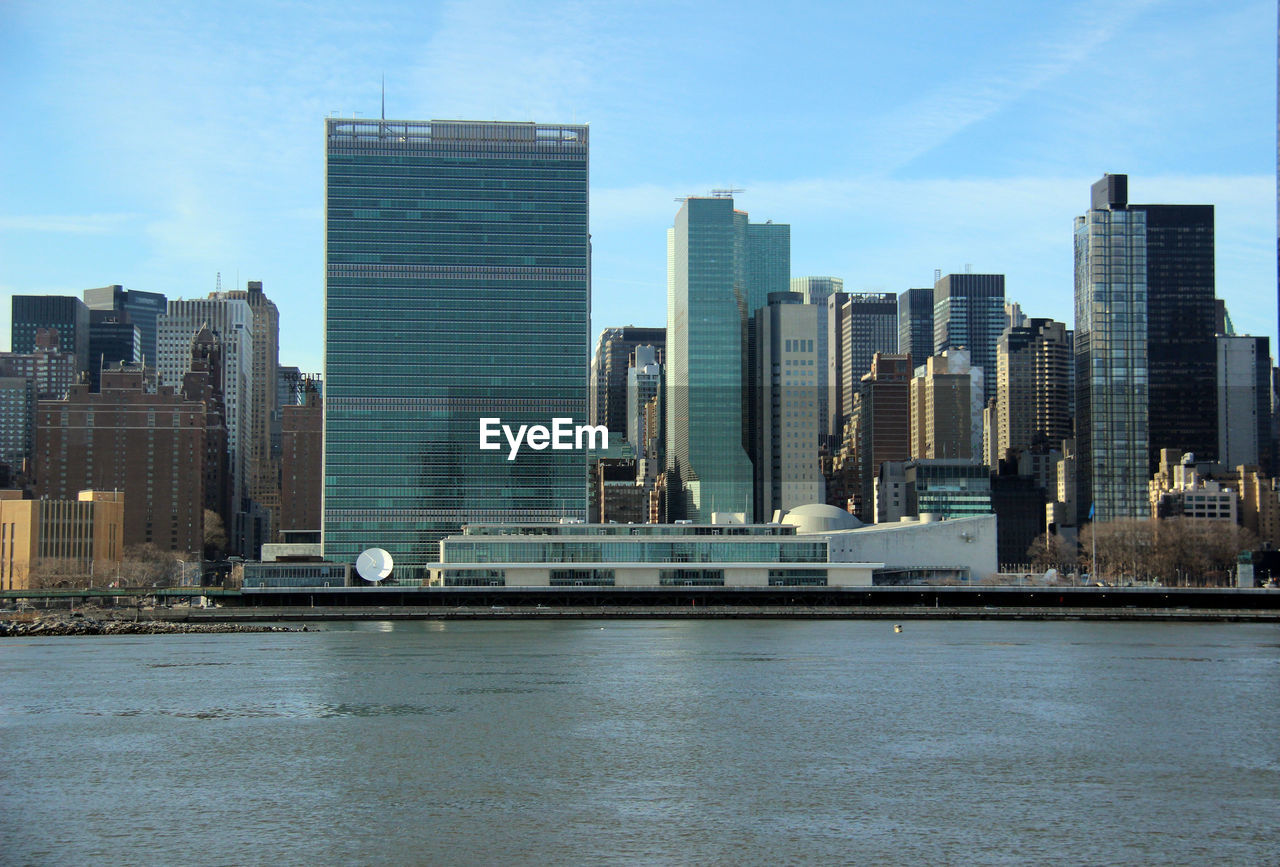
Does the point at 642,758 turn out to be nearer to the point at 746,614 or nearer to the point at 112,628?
the point at 112,628

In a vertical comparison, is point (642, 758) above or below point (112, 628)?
above

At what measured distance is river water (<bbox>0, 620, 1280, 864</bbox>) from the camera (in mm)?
45188

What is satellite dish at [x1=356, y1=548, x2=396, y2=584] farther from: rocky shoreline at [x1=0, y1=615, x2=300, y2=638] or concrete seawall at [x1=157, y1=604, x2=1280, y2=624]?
rocky shoreline at [x1=0, y1=615, x2=300, y2=638]

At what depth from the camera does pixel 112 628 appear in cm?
14375

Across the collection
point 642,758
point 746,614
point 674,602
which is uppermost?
point 642,758

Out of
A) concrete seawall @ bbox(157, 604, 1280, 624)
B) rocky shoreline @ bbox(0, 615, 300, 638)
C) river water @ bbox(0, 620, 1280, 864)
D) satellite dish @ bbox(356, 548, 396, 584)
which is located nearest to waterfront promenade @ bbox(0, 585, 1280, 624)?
concrete seawall @ bbox(157, 604, 1280, 624)

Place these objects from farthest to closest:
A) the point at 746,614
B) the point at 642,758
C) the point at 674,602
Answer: the point at 674,602 → the point at 746,614 → the point at 642,758

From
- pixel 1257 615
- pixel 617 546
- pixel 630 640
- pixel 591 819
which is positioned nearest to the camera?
pixel 591 819

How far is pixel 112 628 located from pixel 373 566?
41.2 meters

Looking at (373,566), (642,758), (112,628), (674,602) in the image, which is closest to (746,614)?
(674,602)

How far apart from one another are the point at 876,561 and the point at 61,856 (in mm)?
151118

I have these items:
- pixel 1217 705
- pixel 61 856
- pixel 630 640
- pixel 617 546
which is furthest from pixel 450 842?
pixel 617 546

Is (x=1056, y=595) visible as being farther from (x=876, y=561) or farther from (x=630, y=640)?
(x=630, y=640)

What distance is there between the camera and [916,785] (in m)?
53.6
